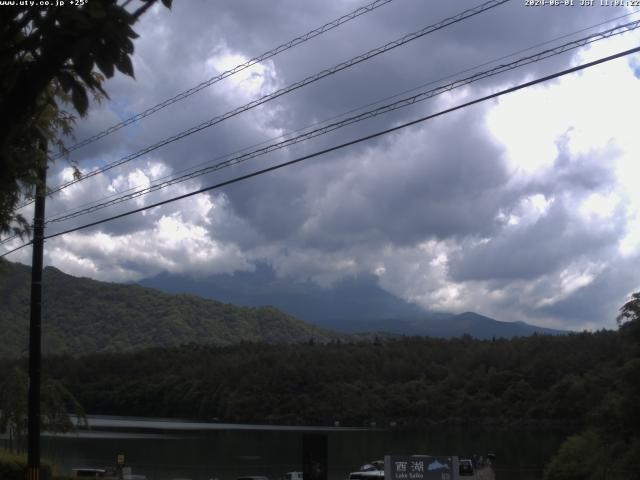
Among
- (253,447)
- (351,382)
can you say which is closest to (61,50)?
(253,447)

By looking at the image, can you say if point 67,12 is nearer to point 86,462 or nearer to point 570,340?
point 86,462

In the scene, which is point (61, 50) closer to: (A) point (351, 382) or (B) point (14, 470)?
(B) point (14, 470)

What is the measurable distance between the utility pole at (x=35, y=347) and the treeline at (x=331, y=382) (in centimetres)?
11585

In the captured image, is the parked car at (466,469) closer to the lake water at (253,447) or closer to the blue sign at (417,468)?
the lake water at (253,447)

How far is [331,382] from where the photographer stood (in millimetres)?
148625

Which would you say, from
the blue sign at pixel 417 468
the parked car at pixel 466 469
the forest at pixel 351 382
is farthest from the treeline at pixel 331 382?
the blue sign at pixel 417 468

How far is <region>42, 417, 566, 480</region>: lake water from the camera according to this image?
75375mm

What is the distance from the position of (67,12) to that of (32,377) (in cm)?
1641

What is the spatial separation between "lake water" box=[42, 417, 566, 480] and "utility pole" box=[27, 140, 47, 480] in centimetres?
4075

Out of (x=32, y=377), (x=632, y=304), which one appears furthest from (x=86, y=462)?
(x=32, y=377)

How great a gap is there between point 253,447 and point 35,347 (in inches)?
3320

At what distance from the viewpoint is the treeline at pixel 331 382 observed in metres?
134

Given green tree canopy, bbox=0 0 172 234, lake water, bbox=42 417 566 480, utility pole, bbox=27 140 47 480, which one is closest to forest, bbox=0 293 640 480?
lake water, bbox=42 417 566 480

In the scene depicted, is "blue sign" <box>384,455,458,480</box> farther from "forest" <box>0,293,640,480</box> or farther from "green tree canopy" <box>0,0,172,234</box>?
"forest" <box>0,293,640,480</box>
